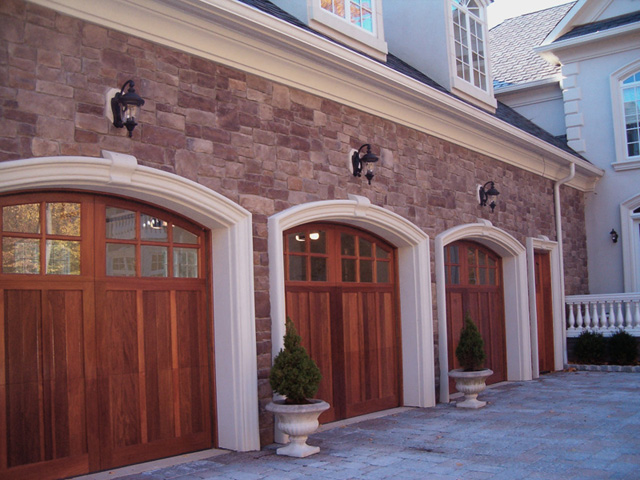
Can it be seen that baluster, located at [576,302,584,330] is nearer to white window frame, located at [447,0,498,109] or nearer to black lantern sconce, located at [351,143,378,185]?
white window frame, located at [447,0,498,109]

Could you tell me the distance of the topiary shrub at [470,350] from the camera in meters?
9.12

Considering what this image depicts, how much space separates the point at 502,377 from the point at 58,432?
8.42m

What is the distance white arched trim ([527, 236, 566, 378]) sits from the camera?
12.6 meters

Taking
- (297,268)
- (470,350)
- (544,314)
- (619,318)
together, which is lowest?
(470,350)

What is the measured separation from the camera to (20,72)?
525 centimetres

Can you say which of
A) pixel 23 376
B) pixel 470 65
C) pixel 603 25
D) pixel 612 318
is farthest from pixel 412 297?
pixel 603 25

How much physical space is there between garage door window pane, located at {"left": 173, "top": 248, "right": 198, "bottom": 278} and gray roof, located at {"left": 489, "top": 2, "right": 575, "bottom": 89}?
11.9 metres

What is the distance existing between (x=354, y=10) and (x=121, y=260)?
5.29 metres

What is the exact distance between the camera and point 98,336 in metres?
5.88

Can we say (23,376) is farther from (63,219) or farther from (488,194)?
(488,194)

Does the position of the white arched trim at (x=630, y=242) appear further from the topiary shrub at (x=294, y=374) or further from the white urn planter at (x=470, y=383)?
the topiary shrub at (x=294, y=374)

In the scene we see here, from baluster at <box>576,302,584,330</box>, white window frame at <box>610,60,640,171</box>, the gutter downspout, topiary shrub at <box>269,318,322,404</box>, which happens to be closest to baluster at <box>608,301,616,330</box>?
baluster at <box>576,302,584,330</box>

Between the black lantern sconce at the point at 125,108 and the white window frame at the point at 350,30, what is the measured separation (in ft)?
11.8

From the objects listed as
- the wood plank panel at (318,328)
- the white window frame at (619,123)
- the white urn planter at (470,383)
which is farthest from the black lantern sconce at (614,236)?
the wood plank panel at (318,328)
